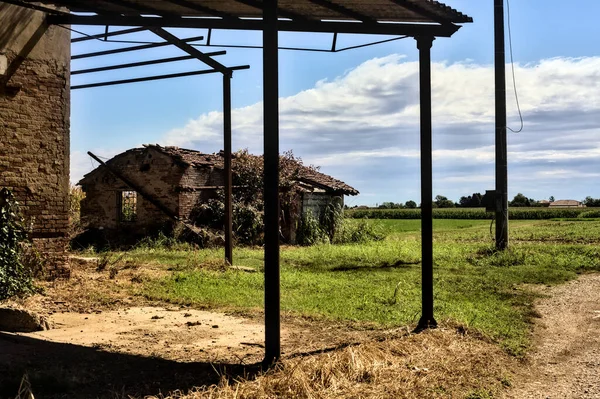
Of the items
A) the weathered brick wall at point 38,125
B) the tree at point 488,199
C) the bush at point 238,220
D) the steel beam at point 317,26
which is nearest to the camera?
the steel beam at point 317,26

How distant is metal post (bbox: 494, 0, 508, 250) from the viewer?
16.3 m

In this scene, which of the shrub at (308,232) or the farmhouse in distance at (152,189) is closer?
the farmhouse in distance at (152,189)

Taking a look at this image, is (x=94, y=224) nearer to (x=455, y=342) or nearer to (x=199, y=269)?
(x=199, y=269)

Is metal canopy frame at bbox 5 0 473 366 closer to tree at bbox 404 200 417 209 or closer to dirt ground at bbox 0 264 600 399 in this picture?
dirt ground at bbox 0 264 600 399

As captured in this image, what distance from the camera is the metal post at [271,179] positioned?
557 cm

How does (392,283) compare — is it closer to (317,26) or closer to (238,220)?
(317,26)

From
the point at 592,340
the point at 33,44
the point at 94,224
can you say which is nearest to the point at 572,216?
the point at 94,224

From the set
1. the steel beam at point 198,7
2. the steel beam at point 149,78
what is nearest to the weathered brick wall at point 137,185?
the steel beam at point 149,78

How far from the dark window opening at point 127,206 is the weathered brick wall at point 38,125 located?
13.6 m

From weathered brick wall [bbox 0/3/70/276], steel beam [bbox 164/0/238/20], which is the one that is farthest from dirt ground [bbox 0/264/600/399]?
steel beam [bbox 164/0/238/20]

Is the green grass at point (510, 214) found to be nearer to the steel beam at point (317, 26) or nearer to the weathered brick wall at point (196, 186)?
the weathered brick wall at point (196, 186)

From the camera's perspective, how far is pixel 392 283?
12148 millimetres

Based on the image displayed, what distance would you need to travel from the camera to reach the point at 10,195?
1016 centimetres

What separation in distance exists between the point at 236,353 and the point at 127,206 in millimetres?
19602
